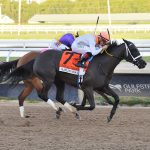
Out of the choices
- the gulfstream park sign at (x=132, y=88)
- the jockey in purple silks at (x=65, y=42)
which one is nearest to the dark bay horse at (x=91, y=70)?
the jockey in purple silks at (x=65, y=42)

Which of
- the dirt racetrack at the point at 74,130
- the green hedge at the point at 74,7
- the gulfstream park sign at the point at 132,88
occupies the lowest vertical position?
the green hedge at the point at 74,7

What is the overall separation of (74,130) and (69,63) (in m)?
1.59

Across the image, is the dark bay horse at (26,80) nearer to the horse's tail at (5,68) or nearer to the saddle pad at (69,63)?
the horse's tail at (5,68)

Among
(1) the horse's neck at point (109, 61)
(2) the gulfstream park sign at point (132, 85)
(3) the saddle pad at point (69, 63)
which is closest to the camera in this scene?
(1) the horse's neck at point (109, 61)

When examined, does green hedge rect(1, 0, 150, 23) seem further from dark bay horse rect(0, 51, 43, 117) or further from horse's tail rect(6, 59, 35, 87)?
horse's tail rect(6, 59, 35, 87)

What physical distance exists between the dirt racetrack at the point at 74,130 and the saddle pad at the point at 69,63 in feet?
2.75

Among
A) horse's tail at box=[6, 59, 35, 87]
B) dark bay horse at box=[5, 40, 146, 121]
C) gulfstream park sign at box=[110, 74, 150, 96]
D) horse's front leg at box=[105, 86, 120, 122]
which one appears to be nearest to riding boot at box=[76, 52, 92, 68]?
dark bay horse at box=[5, 40, 146, 121]

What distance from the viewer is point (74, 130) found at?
25.8 feet

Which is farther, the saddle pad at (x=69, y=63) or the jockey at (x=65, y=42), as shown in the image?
the jockey at (x=65, y=42)

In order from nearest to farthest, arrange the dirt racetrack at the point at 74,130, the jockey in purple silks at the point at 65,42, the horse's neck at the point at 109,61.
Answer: the dirt racetrack at the point at 74,130 → the horse's neck at the point at 109,61 → the jockey in purple silks at the point at 65,42

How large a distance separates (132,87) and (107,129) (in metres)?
4.17

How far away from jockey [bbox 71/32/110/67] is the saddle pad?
91 mm

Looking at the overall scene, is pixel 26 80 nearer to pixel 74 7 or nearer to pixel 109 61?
pixel 109 61

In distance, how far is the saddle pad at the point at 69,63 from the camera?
9.09 meters
